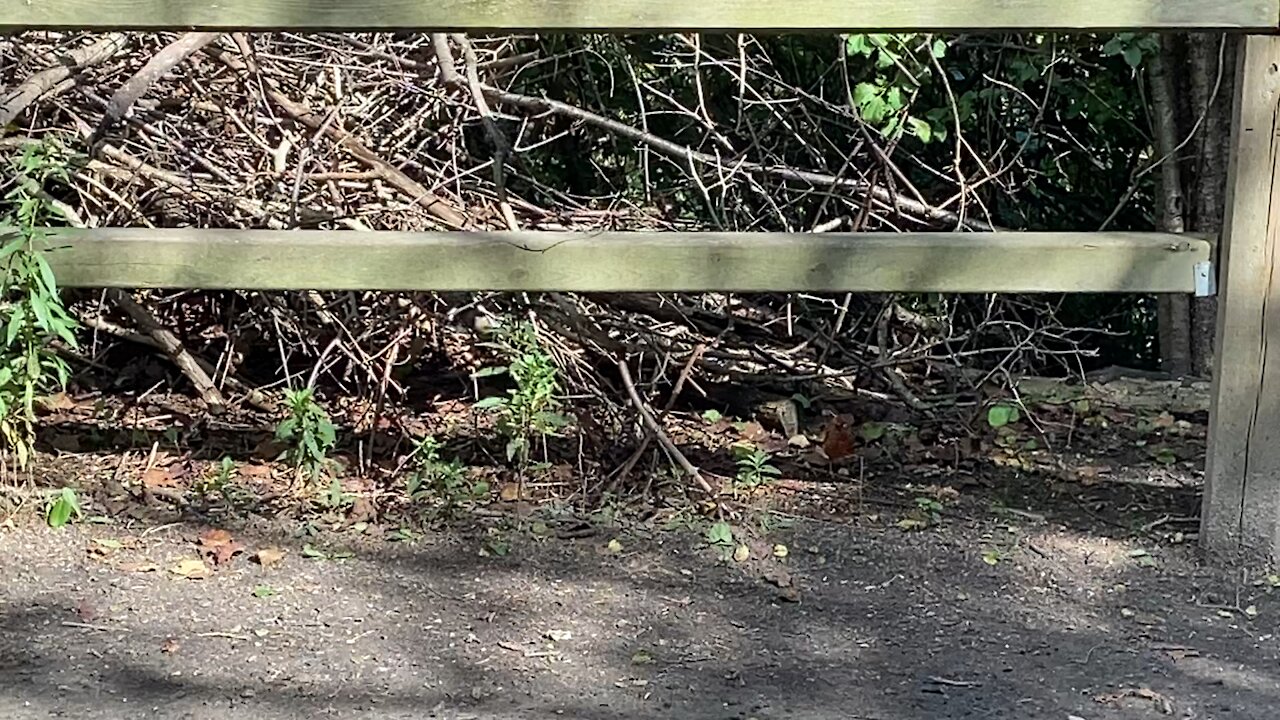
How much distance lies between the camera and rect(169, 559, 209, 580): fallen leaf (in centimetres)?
339

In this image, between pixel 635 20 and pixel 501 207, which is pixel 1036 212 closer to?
pixel 501 207

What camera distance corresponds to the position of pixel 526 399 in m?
3.83

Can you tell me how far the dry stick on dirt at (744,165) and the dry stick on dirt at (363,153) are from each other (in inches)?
16.6

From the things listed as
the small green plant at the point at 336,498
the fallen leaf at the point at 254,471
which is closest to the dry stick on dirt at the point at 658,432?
the small green plant at the point at 336,498

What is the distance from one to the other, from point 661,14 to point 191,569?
1802 mm

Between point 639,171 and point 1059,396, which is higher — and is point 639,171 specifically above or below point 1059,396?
above

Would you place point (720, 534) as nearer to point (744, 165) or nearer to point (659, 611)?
point (659, 611)

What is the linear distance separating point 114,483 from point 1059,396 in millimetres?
3280

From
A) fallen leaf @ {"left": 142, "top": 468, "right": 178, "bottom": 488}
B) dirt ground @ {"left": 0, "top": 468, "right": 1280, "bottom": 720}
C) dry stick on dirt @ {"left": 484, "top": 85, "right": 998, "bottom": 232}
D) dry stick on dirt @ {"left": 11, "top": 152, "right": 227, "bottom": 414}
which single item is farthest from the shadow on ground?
dry stick on dirt @ {"left": 484, "top": 85, "right": 998, "bottom": 232}

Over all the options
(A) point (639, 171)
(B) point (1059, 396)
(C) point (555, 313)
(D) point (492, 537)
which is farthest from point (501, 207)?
(B) point (1059, 396)

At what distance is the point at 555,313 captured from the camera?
4441 mm

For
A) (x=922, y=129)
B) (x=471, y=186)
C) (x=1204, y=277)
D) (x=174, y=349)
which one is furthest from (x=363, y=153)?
(x=1204, y=277)

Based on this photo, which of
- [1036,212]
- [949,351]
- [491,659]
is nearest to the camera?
[491,659]

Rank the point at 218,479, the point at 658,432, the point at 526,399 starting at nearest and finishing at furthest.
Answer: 1. the point at 526,399
2. the point at 658,432
3. the point at 218,479
